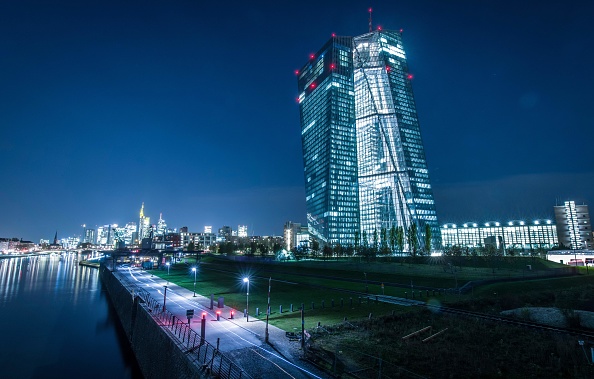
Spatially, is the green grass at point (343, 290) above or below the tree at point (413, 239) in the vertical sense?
below

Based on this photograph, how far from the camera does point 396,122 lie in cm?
19075

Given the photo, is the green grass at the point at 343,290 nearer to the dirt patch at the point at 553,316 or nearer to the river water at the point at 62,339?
the dirt patch at the point at 553,316

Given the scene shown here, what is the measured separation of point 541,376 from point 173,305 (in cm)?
3783

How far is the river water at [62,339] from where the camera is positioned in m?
36.1

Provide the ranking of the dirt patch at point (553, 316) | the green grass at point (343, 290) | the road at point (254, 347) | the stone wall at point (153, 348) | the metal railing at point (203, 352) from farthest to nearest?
the green grass at point (343, 290) < the dirt patch at point (553, 316) < the stone wall at point (153, 348) < the road at point (254, 347) < the metal railing at point (203, 352)

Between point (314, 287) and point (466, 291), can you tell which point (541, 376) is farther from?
point (314, 287)

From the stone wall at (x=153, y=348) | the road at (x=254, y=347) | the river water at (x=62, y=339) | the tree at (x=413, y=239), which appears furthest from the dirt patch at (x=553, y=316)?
the tree at (x=413, y=239)

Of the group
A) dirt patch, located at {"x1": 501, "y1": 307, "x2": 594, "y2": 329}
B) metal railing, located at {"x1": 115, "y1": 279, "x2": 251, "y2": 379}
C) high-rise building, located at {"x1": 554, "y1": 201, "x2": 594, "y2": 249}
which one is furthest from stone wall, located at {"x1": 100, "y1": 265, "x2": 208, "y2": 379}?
high-rise building, located at {"x1": 554, "y1": 201, "x2": 594, "y2": 249}

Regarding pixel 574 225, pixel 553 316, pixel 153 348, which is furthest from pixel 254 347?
pixel 574 225

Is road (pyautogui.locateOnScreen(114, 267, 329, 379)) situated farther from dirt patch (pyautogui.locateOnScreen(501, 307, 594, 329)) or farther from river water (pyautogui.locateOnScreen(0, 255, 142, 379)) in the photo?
dirt patch (pyautogui.locateOnScreen(501, 307, 594, 329))

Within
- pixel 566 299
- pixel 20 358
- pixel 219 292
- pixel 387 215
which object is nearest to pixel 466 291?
pixel 566 299

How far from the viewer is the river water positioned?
36094 millimetres

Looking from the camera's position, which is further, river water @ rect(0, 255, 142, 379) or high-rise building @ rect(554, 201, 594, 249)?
high-rise building @ rect(554, 201, 594, 249)

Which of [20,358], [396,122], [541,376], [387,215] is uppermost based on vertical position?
[396,122]
